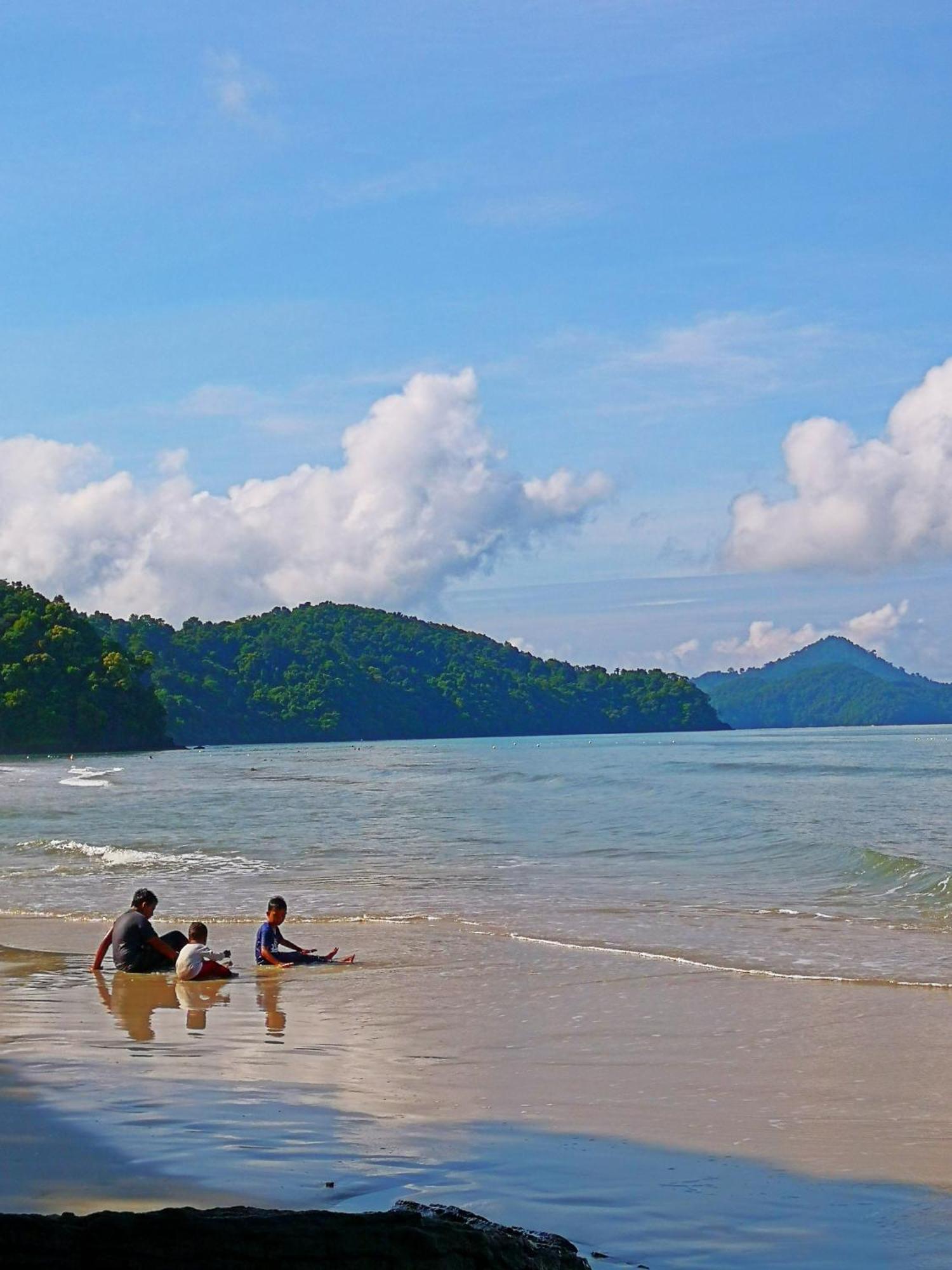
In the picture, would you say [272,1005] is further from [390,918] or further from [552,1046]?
[390,918]

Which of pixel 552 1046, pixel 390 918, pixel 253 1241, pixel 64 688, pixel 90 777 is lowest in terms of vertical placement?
pixel 390 918

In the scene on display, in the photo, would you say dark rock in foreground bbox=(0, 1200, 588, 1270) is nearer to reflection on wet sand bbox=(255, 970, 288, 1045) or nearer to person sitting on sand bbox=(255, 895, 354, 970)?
reflection on wet sand bbox=(255, 970, 288, 1045)

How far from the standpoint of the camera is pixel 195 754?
367 ft

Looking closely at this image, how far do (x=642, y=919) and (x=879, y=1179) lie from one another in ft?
33.9

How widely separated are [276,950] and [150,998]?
2.14 meters

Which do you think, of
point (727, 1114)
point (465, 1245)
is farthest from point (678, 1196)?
point (465, 1245)

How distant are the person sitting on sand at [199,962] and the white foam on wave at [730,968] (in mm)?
3389

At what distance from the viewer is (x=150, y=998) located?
11.5 meters

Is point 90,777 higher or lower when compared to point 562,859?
higher

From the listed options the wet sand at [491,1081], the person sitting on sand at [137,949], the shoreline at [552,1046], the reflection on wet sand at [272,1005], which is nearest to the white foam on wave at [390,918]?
the shoreline at [552,1046]

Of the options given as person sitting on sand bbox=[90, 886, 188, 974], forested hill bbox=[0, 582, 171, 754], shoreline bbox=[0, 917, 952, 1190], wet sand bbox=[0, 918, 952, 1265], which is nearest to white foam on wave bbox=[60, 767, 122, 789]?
person sitting on sand bbox=[90, 886, 188, 974]

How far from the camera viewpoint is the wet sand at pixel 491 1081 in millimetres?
5613

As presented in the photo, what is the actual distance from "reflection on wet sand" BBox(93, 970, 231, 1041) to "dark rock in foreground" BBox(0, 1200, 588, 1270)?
6.07 m

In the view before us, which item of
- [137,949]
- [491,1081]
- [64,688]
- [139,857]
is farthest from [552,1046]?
[64,688]
